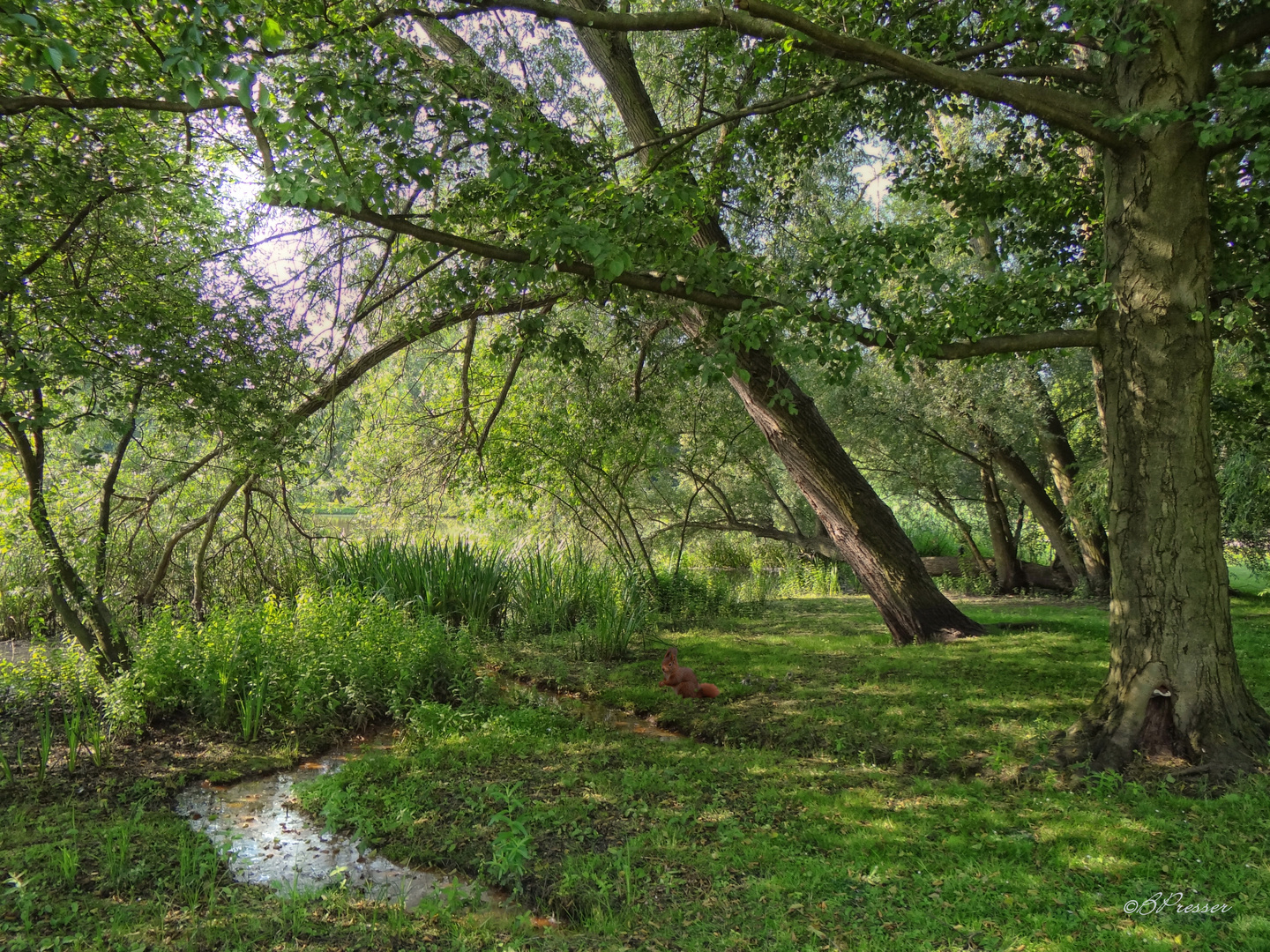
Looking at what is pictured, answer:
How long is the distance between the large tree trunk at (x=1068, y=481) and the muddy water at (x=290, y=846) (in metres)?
9.05

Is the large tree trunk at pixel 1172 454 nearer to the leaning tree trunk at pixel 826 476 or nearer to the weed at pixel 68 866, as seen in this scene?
the leaning tree trunk at pixel 826 476

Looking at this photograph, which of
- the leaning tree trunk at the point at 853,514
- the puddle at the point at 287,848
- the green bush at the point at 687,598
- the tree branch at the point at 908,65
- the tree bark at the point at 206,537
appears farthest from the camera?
the green bush at the point at 687,598

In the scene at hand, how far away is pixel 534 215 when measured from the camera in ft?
14.2

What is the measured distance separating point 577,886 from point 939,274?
336 centimetres

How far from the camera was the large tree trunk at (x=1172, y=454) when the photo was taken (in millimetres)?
3723

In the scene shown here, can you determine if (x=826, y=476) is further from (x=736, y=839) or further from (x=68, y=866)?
(x=68, y=866)

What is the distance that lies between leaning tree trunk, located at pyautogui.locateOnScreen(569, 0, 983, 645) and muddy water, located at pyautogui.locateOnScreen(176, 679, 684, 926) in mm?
4184

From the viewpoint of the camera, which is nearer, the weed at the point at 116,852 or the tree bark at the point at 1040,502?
the weed at the point at 116,852

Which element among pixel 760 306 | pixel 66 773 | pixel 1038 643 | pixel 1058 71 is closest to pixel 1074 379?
pixel 1038 643

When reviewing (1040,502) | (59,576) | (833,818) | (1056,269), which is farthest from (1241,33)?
(1040,502)

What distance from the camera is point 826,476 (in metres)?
6.76

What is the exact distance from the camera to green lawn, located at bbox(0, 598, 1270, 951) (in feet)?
8.86

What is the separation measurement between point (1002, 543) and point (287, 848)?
11596 millimetres

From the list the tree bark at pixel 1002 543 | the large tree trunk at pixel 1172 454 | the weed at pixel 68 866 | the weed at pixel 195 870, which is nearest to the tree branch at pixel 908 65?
the large tree trunk at pixel 1172 454
